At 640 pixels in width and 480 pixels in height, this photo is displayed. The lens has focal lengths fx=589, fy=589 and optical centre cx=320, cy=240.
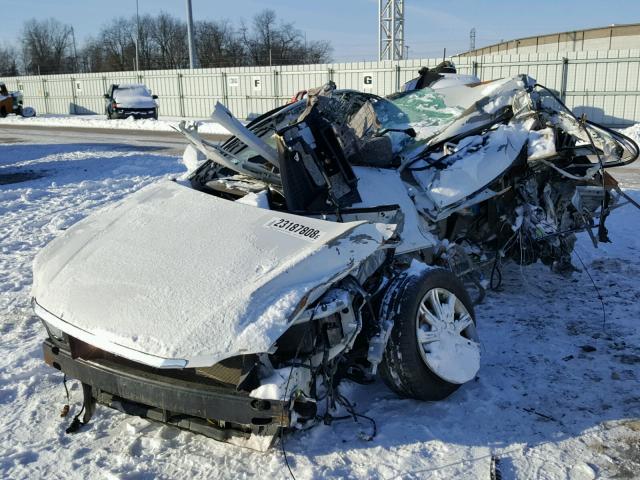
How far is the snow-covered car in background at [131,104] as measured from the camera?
2628 centimetres

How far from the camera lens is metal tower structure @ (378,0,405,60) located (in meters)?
30.9

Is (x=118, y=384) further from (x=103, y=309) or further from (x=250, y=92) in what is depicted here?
(x=250, y=92)

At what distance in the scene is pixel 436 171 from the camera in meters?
4.11

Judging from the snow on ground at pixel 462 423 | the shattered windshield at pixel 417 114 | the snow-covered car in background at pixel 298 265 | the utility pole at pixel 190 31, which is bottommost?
the snow on ground at pixel 462 423

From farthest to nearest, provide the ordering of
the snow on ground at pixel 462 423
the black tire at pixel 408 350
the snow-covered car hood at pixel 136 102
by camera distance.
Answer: the snow-covered car hood at pixel 136 102
the black tire at pixel 408 350
the snow on ground at pixel 462 423

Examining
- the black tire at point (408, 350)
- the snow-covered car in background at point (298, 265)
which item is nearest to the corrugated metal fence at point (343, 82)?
the snow-covered car in background at point (298, 265)

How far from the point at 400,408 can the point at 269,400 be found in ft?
3.30

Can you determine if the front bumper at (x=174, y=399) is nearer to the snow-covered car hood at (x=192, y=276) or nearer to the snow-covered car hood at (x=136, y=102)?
the snow-covered car hood at (x=192, y=276)

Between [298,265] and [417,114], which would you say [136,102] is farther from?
[298,265]

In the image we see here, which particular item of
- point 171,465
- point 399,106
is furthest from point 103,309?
point 399,106

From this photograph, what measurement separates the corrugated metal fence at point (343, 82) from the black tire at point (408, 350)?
12647 mm

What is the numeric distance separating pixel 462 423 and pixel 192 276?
62.7 inches

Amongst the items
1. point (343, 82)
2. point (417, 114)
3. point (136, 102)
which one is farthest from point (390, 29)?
point (417, 114)

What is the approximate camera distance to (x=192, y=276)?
111 inches
